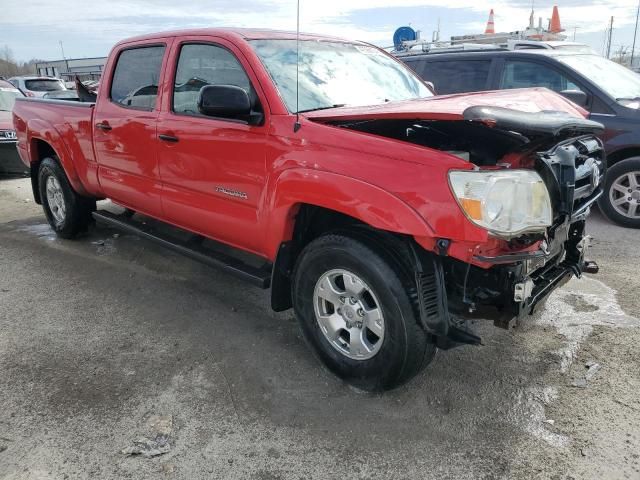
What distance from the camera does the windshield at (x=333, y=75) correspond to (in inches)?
130

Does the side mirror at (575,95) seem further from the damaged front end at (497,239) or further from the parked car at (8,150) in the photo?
the parked car at (8,150)

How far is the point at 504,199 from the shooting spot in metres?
2.43

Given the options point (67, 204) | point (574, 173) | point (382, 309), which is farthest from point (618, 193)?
point (67, 204)

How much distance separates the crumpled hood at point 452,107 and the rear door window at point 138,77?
169 cm

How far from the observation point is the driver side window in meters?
3.45

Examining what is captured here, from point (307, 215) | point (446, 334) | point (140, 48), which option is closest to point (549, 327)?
point (446, 334)

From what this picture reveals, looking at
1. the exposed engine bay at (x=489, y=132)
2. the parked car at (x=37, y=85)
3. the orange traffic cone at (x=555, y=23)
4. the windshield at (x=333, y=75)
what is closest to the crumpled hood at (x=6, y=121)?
the windshield at (x=333, y=75)

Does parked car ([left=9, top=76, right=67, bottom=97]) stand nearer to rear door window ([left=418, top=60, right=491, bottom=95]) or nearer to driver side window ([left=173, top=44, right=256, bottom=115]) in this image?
rear door window ([left=418, top=60, right=491, bottom=95])

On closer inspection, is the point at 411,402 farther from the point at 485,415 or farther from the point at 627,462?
the point at 627,462

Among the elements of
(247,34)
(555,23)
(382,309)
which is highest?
(555,23)

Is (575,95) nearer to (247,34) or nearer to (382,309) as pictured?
(247,34)

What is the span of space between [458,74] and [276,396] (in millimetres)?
5251

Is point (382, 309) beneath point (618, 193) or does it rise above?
above

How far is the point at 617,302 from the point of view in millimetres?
4016
